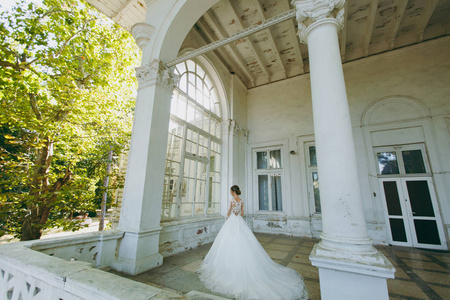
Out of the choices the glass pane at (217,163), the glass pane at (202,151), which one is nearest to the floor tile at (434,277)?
the glass pane at (217,163)

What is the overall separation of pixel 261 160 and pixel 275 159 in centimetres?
57

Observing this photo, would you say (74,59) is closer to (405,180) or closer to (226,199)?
(226,199)

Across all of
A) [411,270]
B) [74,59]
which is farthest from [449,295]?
[74,59]

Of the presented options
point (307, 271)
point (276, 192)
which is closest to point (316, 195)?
point (276, 192)

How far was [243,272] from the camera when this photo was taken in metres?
2.73

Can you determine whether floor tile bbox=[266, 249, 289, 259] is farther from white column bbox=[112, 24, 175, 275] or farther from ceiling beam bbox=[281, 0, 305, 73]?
ceiling beam bbox=[281, 0, 305, 73]

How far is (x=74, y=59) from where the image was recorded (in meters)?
5.18

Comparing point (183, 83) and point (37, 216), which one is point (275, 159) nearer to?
point (183, 83)

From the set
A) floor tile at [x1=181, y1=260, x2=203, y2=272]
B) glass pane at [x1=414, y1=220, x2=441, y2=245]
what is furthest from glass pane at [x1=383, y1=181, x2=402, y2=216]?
floor tile at [x1=181, y1=260, x2=203, y2=272]

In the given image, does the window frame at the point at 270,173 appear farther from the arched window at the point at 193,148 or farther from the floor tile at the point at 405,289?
the floor tile at the point at 405,289

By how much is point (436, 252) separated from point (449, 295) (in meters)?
3.06

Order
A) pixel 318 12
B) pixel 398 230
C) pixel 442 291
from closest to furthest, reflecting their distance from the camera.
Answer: pixel 318 12, pixel 442 291, pixel 398 230

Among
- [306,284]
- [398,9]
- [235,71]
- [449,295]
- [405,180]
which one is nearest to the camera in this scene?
[449,295]

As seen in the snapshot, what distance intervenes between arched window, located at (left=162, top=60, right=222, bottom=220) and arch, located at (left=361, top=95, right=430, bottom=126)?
4.93 metres
